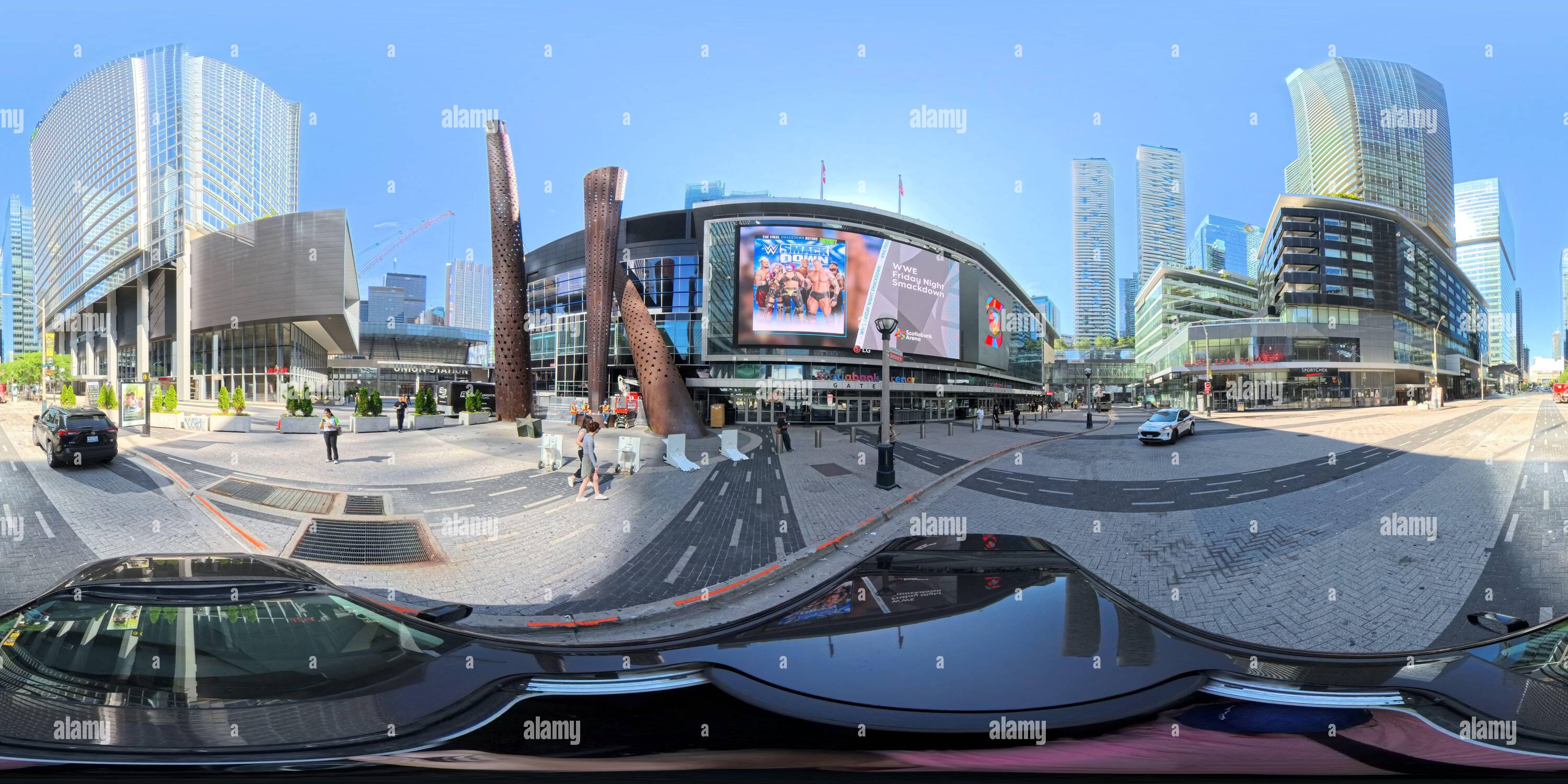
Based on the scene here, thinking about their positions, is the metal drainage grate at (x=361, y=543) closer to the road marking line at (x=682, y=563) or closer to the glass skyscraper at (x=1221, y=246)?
the road marking line at (x=682, y=563)

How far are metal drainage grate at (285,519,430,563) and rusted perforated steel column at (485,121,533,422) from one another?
3.45 feet

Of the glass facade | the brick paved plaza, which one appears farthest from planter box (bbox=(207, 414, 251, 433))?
the glass facade

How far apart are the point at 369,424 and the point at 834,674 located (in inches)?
111

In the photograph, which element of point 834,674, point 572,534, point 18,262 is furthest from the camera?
point 18,262

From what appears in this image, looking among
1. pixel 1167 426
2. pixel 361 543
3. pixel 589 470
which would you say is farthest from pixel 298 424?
pixel 1167 426

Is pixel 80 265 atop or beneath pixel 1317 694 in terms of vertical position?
atop

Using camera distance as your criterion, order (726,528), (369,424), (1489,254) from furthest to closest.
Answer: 1. (1489,254)
2. (726,528)
3. (369,424)

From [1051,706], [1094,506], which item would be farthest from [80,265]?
[1094,506]

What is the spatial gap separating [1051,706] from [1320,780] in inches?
23.7

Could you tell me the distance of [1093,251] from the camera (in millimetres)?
104688

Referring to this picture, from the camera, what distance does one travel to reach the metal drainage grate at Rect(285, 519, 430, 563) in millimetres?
1925

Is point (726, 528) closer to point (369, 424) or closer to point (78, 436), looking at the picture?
point (369, 424)

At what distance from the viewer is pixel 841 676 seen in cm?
151

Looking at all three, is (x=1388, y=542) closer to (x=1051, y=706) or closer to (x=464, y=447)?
(x=1051, y=706)
